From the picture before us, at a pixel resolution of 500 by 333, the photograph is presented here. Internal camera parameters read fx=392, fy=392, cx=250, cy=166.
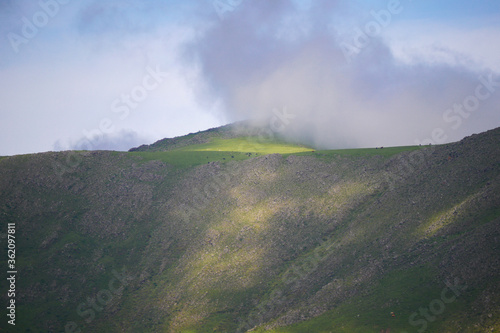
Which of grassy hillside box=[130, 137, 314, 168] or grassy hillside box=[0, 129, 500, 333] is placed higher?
grassy hillside box=[130, 137, 314, 168]

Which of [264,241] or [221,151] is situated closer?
[264,241]

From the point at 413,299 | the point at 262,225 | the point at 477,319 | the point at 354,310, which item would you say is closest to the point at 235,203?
the point at 262,225

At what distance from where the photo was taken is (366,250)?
3381 inches

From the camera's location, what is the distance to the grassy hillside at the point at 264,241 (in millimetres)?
71875

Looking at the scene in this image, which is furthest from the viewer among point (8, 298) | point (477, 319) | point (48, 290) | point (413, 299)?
point (48, 290)

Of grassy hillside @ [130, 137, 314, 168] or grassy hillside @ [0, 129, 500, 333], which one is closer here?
grassy hillside @ [0, 129, 500, 333]

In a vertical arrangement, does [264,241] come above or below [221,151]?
below

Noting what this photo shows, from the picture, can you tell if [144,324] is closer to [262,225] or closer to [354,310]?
[262,225]

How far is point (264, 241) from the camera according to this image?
99.3m

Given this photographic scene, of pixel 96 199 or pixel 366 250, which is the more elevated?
pixel 96 199

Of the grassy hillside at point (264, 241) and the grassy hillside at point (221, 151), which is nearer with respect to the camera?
the grassy hillside at point (264, 241)

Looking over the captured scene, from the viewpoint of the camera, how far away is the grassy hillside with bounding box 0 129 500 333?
7188cm

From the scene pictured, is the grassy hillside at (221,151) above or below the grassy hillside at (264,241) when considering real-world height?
above

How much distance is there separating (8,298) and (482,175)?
347ft
